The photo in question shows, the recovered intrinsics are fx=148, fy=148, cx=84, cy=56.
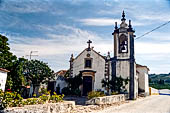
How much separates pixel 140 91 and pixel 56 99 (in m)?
18.3

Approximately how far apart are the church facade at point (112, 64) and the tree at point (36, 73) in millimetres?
3396

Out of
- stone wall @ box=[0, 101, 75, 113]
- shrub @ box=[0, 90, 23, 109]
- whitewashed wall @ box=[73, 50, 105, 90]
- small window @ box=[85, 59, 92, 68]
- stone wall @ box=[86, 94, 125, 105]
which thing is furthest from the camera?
small window @ box=[85, 59, 92, 68]

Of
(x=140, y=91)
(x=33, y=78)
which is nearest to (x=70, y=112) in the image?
(x=33, y=78)

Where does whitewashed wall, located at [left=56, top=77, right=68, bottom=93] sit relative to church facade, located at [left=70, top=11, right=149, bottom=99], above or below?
below

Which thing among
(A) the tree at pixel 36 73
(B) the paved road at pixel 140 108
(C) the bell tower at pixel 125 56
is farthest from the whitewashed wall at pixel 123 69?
(A) the tree at pixel 36 73

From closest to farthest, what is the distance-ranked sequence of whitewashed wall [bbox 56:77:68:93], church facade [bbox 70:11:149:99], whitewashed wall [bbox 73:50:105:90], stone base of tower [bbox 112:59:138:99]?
stone base of tower [bbox 112:59:138:99]
church facade [bbox 70:11:149:99]
whitewashed wall [bbox 73:50:105:90]
whitewashed wall [bbox 56:77:68:93]

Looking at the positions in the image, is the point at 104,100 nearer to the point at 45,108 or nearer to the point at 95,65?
the point at 45,108

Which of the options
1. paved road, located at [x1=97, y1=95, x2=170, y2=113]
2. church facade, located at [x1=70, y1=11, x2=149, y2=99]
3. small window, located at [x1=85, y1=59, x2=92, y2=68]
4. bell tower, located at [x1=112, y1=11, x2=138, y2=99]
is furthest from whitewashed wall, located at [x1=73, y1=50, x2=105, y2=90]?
paved road, located at [x1=97, y1=95, x2=170, y2=113]

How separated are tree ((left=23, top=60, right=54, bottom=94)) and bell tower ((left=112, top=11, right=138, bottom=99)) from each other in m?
9.06

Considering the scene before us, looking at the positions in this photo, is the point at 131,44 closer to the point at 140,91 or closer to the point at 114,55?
the point at 114,55

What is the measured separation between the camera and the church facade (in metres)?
17.4

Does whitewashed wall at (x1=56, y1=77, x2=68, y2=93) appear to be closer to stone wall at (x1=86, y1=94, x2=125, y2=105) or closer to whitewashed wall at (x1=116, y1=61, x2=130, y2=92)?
whitewashed wall at (x1=116, y1=61, x2=130, y2=92)

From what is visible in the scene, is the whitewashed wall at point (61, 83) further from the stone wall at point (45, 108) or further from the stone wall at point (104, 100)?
the stone wall at point (45, 108)

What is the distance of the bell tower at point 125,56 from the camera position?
17069mm
